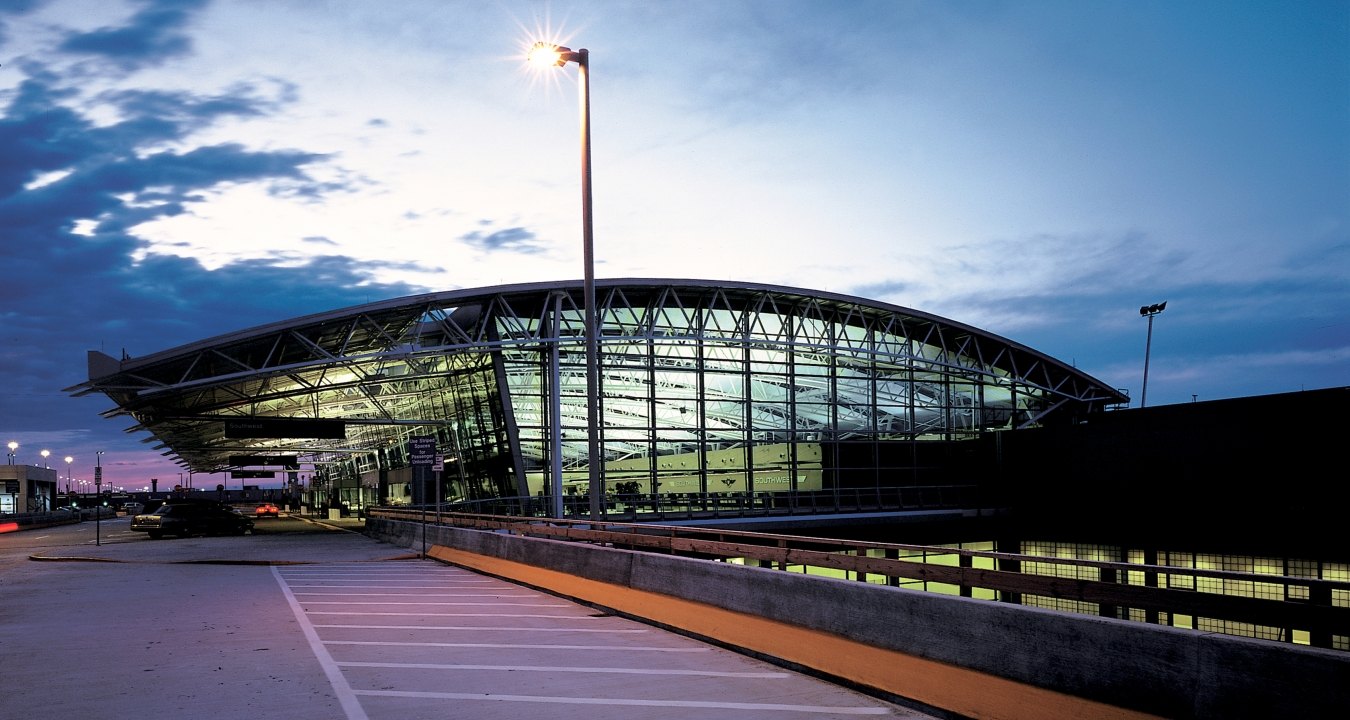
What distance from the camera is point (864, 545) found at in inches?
472

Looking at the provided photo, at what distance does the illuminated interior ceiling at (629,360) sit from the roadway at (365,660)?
2236 centimetres

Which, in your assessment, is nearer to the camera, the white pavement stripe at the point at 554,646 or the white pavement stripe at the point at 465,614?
the white pavement stripe at the point at 554,646

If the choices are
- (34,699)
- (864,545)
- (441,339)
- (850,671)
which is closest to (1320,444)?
(864,545)

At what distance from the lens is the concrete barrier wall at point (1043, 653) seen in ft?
19.4

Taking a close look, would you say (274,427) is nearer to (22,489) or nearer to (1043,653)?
(1043,653)

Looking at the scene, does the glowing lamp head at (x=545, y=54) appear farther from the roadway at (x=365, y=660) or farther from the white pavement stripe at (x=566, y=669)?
the white pavement stripe at (x=566, y=669)

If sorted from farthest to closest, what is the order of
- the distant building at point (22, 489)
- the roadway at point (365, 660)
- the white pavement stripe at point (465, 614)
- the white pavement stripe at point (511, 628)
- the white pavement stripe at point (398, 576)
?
the distant building at point (22, 489) < the white pavement stripe at point (398, 576) < the white pavement stripe at point (465, 614) < the white pavement stripe at point (511, 628) < the roadway at point (365, 660)

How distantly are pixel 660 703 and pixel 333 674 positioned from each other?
3303mm

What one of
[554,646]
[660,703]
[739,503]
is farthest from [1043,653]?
[739,503]

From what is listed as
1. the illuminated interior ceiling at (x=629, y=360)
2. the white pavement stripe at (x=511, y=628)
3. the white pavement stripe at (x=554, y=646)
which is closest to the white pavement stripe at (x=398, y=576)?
the white pavement stripe at (x=511, y=628)

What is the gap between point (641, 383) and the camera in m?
46.0

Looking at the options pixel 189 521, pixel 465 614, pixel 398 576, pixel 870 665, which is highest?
pixel 870 665

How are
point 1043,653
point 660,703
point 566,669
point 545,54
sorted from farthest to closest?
point 545,54 → point 566,669 → point 660,703 → point 1043,653

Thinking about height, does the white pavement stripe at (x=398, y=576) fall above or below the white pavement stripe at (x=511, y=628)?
below
